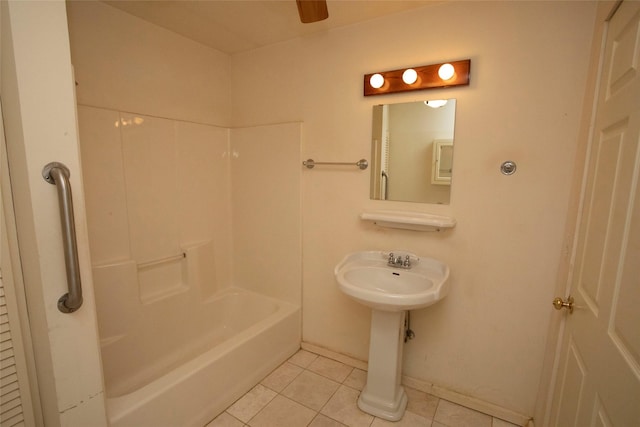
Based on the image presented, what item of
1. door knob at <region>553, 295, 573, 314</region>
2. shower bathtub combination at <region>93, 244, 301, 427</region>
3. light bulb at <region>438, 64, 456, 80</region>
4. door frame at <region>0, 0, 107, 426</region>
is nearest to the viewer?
door frame at <region>0, 0, 107, 426</region>

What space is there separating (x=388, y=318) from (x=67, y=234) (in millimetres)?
1425

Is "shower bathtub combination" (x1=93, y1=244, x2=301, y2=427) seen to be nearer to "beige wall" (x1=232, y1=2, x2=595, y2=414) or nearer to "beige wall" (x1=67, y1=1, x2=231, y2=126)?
"beige wall" (x1=232, y1=2, x2=595, y2=414)

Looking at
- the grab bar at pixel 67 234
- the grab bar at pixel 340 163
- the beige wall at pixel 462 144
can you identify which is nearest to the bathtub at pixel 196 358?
the beige wall at pixel 462 144

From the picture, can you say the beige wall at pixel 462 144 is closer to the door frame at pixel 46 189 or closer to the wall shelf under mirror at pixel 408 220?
the wall shelf under mirror at pixel 408 220

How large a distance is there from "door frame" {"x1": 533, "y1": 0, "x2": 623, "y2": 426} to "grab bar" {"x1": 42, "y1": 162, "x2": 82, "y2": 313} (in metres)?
1.80

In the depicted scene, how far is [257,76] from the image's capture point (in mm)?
2205

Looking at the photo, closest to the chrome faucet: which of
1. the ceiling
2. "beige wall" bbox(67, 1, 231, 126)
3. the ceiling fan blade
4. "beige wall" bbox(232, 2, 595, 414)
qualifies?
"beige wall" bbox(232, 2, 595, 414)

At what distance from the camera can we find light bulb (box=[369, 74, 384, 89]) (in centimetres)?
171

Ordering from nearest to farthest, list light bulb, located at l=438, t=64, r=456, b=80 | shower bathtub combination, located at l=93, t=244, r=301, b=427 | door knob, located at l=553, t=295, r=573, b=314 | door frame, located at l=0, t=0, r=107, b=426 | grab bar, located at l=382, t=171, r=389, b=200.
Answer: door frame, located at l=0, t=0, r=107, b=426 → door knob, located at l=553, t=295, r=573, b=314 → shower bathtub combination, located at l=93, t=244, r=301, b=427 → light bulb, located at l=438, t=64, r=456, b=80 → grab bar, located at l=382, t=171, r=389, b=200

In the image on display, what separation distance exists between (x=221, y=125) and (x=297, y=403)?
6.59 ft

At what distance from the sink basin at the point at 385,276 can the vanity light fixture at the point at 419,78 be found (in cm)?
96

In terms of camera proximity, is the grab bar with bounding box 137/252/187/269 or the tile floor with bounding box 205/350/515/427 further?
the grab bar with bounding box 137/252/187/269

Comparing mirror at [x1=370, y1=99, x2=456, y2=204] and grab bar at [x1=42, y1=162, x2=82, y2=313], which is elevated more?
mirror at [x1=370, y1=99, x2=456, y2=204]

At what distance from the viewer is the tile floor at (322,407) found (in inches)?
62.4
